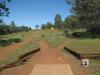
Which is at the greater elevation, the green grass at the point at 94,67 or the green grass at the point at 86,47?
the green grass at the point at 86,47

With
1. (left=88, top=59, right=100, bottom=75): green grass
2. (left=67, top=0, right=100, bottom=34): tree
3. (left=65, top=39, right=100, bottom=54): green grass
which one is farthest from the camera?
(left=67, top=0, right=100, bottom=34): tree

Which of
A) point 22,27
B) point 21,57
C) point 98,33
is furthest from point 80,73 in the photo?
point 22,27

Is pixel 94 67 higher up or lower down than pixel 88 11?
lower down

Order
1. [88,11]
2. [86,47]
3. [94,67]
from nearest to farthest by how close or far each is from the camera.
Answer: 1. [94,67]
2. [86,47]
3. [88,11]

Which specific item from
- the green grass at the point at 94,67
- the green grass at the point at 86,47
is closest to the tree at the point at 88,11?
the green grass at the point at 86,47

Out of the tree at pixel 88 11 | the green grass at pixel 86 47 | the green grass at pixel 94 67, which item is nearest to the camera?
the green grass at pixel 94 67

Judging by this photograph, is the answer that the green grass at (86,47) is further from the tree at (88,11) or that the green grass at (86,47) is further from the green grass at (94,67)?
the tree at (88,11)

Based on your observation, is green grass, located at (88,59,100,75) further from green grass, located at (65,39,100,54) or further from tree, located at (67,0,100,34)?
tree, located at (67,0,100,34)

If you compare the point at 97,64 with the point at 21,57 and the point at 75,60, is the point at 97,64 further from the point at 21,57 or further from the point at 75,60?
the point at 21,57

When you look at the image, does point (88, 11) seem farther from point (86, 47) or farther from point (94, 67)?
point (94, 67)

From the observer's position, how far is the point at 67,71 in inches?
819

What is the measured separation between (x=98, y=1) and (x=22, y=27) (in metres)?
114

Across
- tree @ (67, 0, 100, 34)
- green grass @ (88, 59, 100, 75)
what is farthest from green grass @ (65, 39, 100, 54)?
tree @ (67, 0, 100, 34)

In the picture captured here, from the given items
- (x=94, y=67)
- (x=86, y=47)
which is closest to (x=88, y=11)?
(x=86, y=47)
